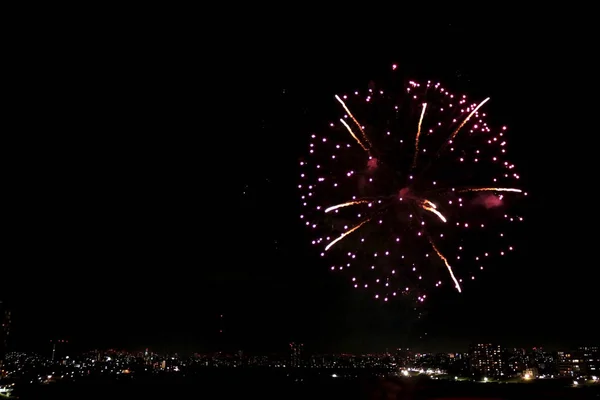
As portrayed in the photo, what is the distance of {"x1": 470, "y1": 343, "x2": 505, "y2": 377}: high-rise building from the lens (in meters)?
133

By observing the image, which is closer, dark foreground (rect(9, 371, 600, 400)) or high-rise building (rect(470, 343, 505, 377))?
dark foreground (rect(9, 371, 600, 400))

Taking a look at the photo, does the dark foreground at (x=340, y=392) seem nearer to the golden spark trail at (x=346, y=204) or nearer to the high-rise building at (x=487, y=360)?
the golden spark trail at (x=346, y=204)

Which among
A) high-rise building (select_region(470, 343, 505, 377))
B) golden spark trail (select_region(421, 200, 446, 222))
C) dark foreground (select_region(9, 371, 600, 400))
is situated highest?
golden spark trail (select_region(421, 200, 446, 222))

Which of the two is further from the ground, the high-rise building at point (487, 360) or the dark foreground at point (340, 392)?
the dark foreground at point (340, 392)

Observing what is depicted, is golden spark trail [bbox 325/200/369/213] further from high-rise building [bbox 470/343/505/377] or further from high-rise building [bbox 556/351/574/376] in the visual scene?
high-rise building [bbox 470/343/505/377]

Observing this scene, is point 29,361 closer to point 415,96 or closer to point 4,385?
point 4,385

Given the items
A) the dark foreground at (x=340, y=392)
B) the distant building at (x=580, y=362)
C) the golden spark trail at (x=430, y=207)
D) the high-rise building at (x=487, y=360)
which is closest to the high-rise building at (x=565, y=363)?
the distant building at (x=580, y=362)

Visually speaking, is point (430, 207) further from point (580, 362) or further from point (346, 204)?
point (580, 362)

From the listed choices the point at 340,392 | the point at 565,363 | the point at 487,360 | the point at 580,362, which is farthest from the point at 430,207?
the point at 487,360

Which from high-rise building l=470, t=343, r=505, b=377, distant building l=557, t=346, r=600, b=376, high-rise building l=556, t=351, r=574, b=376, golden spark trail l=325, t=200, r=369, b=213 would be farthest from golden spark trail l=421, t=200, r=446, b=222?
high-rise building l=470, t=343, r=505, b=377

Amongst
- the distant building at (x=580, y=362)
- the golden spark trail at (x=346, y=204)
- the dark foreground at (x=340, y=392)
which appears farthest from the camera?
the distant building at (x=580, y=362)

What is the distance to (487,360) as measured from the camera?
5556 inches

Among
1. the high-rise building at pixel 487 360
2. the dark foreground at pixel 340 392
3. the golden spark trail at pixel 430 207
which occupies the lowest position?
the high-rise building at pixel 487 360

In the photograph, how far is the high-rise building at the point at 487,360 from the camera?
132875mm
